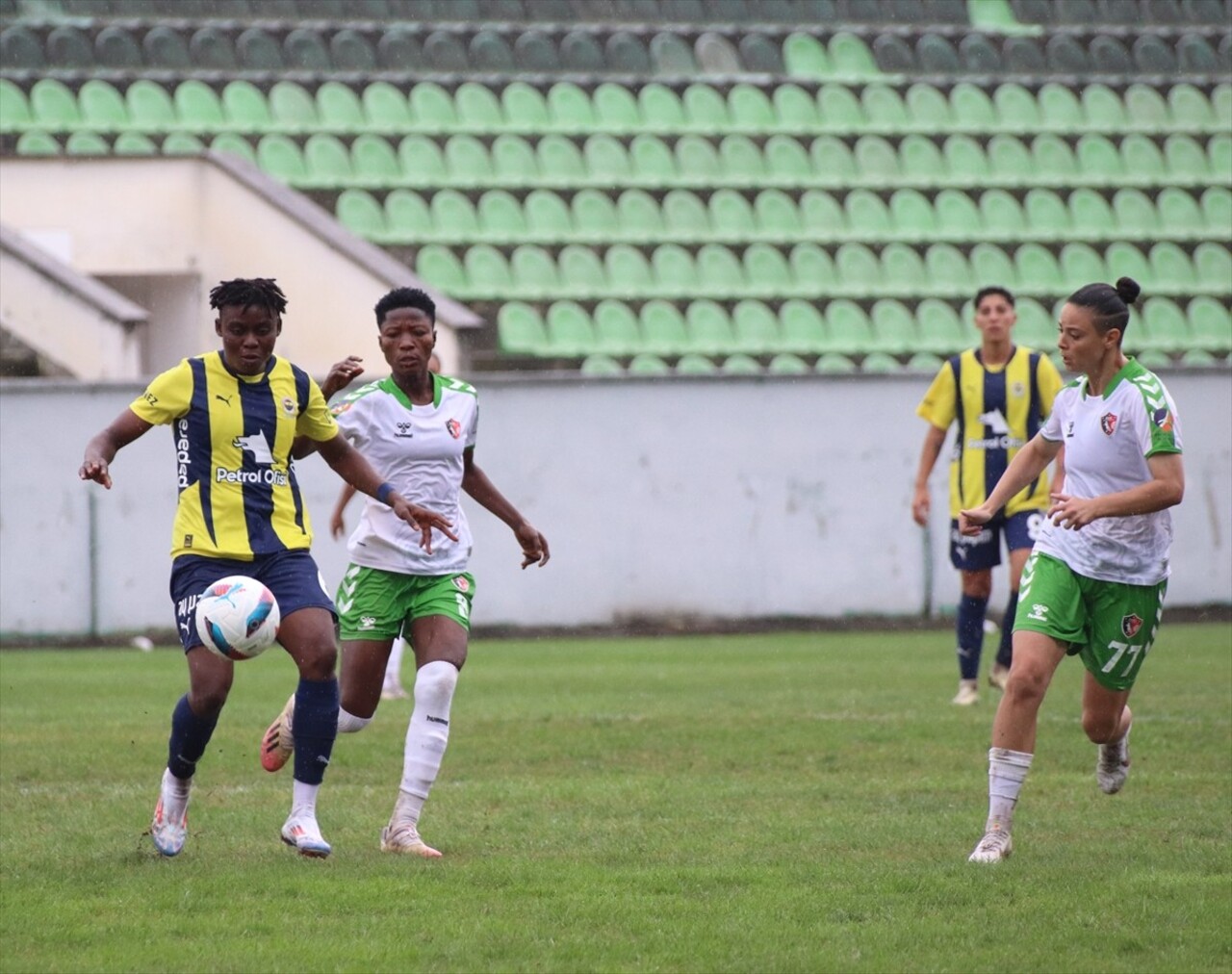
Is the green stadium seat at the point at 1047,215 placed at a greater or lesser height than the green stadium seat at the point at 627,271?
greater

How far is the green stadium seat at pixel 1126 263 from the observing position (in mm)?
25391

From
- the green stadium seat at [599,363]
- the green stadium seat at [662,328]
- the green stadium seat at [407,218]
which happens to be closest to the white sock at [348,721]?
the green stadium seat at [599,363]

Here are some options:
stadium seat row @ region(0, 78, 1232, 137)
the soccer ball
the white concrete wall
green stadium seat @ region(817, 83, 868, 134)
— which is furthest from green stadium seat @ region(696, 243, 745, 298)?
the soccer ball

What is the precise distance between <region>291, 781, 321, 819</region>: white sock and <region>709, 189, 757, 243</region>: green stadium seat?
18329 millimetres

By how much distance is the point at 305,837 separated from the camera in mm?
6914

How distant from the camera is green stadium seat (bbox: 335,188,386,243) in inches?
931

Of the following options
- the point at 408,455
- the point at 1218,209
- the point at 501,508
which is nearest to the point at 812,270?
Result: the point at 1218,209

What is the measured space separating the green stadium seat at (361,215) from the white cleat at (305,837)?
17.1 m

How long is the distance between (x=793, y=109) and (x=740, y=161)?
157 cm

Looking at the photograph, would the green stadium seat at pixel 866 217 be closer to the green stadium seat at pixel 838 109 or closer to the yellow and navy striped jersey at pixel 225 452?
the green stadium seat at pixel 838 109

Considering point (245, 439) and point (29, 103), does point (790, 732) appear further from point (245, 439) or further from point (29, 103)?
point (29, 103)

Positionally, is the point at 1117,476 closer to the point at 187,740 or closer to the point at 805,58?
the point at 187,740

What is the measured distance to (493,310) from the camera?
2312 centimetres

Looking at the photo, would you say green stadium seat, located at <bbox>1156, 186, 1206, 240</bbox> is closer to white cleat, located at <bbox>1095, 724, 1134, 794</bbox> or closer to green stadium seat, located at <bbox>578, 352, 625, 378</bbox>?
green stadium seat, located at <bbox>578, 352, 625, 378</bbox>
